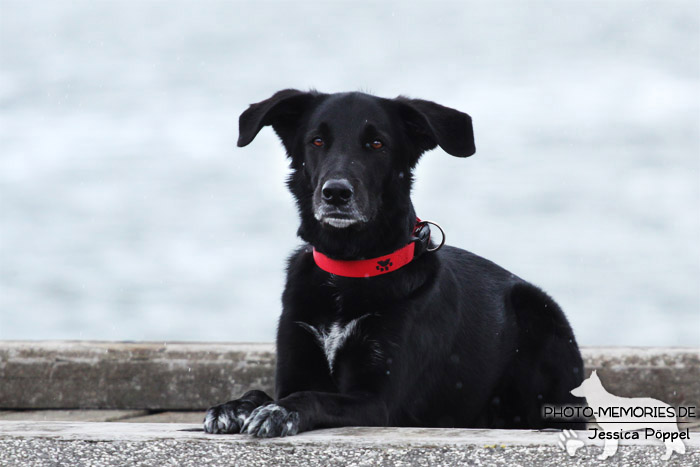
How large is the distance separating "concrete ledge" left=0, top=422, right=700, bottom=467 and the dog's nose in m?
1.06

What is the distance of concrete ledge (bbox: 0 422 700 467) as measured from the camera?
8.29 ft

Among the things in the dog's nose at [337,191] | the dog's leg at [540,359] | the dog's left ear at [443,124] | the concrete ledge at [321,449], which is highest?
the dog's left ear at [443,124]

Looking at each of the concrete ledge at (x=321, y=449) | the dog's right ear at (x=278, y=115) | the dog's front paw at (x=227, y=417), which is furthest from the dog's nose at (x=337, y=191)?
the concrete ledge at (x=321, y=449)

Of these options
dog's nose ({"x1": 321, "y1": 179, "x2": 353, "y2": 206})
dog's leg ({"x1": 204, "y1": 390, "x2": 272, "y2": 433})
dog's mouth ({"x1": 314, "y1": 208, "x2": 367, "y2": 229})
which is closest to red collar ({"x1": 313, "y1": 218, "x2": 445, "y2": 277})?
dog's mouth ({"x1": 314, "y1": 208, "x2": 367, "y2": 229})

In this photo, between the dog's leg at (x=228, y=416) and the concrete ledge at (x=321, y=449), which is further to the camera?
the dog's leg at (x=228, y=416)

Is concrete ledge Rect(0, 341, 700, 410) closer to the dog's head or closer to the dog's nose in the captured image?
the dog's head

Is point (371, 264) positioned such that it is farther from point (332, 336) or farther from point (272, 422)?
point (272, 422)

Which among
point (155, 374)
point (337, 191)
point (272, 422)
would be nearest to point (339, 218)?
point (337, 191)

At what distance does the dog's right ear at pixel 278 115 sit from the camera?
12.2 ft

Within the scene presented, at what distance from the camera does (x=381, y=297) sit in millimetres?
3521

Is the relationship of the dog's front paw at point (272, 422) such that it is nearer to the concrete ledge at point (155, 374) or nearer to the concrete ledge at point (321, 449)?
the concrete ledge at point (321, 449)

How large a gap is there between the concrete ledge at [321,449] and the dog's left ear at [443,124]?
1405 millimetres

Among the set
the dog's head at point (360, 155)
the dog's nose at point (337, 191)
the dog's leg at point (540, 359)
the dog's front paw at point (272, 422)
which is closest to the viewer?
the dog's front paw at point (272, 422)

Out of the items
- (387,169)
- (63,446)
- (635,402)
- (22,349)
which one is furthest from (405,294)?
(22,349)
